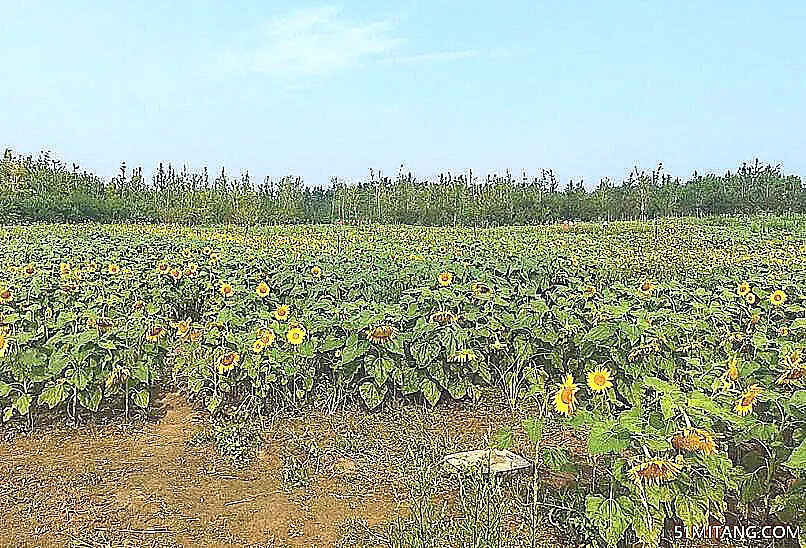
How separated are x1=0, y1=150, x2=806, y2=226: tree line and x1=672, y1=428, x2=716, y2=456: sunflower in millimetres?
17269

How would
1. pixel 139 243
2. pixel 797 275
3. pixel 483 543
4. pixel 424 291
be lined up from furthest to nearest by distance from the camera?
pixel 139 243 → pixel 797 275 → pixel 424 291 → pixel 483 543

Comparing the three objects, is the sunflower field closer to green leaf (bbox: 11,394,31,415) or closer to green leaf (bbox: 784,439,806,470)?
green leaf (bbox: 11,394,31,415)

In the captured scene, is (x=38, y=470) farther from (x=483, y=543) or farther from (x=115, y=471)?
(x=483, y=543)

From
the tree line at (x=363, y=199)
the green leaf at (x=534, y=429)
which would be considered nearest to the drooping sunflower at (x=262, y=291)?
the green leaf at (x=534, y=429)

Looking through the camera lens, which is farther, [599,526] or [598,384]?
[598,384]

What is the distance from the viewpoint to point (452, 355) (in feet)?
10.9

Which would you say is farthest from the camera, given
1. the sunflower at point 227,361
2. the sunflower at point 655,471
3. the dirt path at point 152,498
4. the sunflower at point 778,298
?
the sunflower at point 778,298

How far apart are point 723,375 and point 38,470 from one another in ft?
7.54

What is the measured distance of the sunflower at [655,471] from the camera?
78.1 inches

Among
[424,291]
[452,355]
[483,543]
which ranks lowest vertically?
[483,543]

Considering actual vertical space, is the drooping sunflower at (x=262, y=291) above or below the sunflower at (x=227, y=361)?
above

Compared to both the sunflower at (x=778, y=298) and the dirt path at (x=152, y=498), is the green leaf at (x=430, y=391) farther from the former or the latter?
the sunflower at (x=778, y=298)

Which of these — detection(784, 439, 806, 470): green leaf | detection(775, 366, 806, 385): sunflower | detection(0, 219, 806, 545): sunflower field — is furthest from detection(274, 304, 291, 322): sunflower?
detection(784, 439, 806, 470): green leaf

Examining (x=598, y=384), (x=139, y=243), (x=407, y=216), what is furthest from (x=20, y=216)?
(x=598, y=384)
